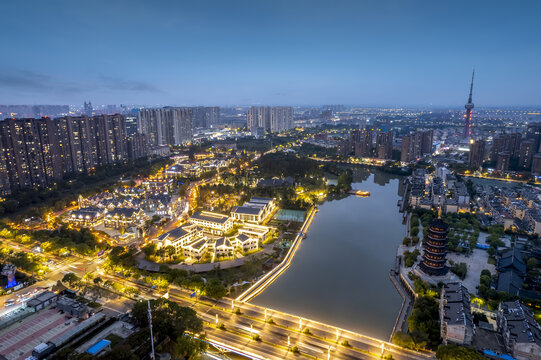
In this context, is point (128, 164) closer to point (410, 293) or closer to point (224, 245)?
point (224, 245)

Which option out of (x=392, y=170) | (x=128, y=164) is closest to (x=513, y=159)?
(x=392, y=170)

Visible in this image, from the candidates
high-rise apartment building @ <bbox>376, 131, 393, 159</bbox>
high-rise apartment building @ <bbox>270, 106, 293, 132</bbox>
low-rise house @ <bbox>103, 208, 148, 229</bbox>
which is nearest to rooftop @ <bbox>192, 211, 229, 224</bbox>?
low-rise house @ <bbox>103, 208, 148, 229</bbox>

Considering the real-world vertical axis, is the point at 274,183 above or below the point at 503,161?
below

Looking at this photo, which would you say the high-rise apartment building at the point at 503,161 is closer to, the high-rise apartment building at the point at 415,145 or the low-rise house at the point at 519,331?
the high-rise apartment building at the point at 415,145

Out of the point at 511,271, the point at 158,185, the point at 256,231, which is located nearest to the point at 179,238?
the point at 256,231

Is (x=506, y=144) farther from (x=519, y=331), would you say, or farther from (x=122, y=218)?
(x=122, y=218)

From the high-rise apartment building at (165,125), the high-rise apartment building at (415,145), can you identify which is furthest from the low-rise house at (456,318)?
the high-rise apartment building at (165,125)
